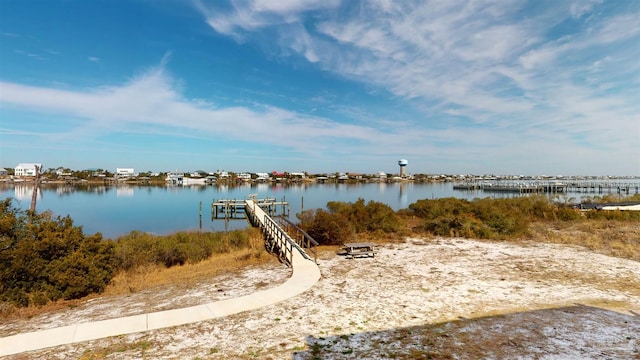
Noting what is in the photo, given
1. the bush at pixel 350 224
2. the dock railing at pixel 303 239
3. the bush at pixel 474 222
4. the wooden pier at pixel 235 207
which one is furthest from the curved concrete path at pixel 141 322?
the wooden pier at pixel 235 207

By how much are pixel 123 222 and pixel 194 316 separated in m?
36.1

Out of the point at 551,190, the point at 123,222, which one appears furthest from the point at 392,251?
the point at 551,190

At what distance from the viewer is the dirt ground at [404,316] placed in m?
5.81

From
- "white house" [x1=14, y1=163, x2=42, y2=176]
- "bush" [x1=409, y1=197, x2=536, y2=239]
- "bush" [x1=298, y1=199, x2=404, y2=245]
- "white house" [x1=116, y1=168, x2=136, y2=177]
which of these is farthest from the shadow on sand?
"white house" [x1=116, y1=168, x2=136, y2=177]

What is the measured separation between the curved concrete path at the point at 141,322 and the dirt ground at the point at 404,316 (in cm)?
28

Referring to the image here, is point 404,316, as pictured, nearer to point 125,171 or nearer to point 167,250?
point 167,250

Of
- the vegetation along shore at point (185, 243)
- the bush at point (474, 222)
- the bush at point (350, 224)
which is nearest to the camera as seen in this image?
the vegetation along shore at point (185, 243)

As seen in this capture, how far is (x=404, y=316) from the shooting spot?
7.47m

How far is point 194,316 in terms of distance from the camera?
7.42 meters

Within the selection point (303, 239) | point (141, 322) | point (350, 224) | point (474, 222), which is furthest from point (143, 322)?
point (474, 222)

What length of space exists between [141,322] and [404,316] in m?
5.95

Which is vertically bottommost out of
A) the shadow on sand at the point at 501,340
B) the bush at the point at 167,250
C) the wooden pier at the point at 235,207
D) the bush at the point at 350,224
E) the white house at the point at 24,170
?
the wooden pier at the point at 235,207

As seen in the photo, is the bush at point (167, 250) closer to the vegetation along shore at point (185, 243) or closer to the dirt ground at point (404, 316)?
the vegetation along shore at point (185, 243)

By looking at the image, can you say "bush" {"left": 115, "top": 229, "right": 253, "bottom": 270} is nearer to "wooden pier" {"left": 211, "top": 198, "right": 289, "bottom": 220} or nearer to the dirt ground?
the dirt ground
